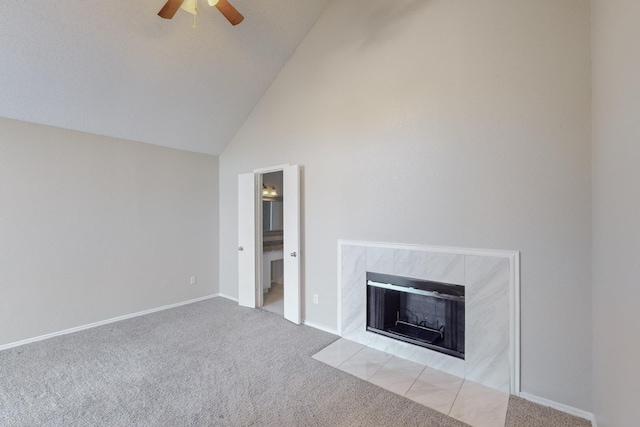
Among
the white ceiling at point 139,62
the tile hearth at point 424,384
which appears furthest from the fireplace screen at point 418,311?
the white ceiling at point 139,62

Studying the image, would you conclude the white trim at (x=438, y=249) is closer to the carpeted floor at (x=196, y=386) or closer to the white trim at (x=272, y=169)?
the carpeted floor at (x=196, y=386)

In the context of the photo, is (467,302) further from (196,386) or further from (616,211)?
(196,386)

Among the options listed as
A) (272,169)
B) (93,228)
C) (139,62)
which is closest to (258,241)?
(272,169)

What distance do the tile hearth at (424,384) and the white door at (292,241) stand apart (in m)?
0.85

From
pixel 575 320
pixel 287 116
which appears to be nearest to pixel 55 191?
pixel 287 116

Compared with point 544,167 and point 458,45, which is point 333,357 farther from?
point 458,45

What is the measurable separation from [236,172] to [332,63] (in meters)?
2.29

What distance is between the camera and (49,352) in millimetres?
2873

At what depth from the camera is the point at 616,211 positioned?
1395 mm

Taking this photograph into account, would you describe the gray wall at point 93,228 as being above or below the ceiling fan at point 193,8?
below

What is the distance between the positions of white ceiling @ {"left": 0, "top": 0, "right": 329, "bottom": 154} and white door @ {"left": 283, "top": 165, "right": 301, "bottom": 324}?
4.77 feet

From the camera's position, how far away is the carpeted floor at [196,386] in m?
1.93

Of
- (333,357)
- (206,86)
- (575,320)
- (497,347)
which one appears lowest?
(333,357)

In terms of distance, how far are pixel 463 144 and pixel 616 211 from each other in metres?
1.19
